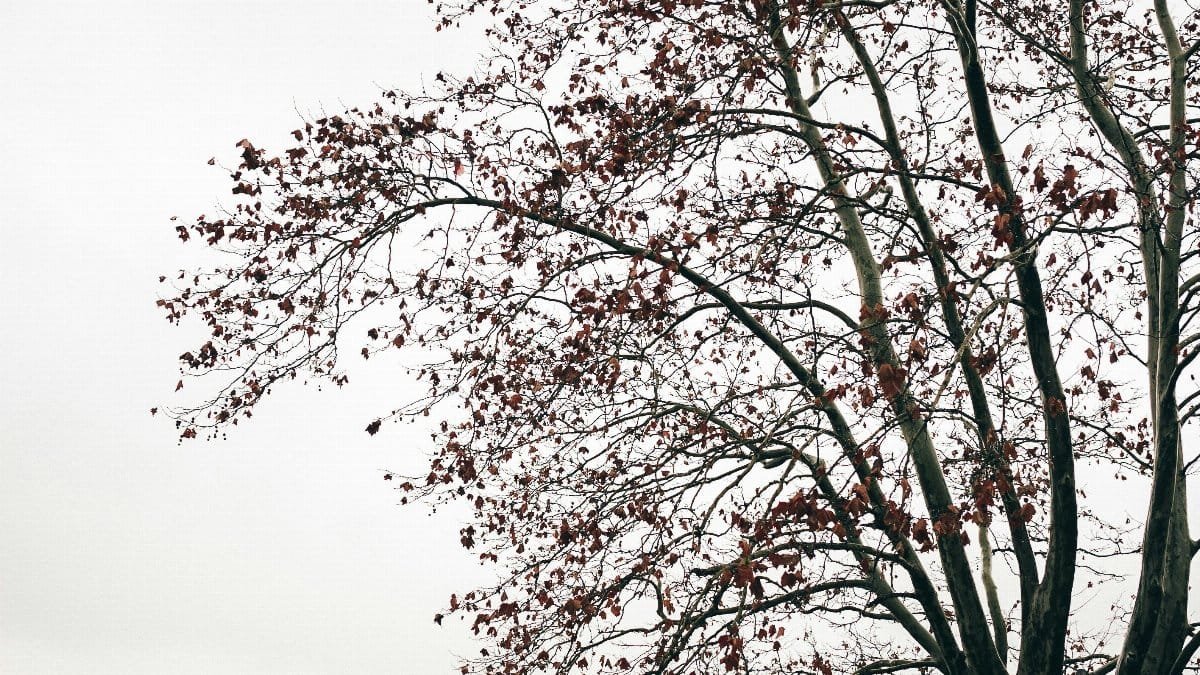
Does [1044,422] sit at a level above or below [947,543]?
above

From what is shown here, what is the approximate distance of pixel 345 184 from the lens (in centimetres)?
958

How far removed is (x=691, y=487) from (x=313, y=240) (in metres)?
4.22

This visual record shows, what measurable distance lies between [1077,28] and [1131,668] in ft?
21.3

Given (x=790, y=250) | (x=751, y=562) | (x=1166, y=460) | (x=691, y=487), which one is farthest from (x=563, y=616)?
(x=1166, y=460)

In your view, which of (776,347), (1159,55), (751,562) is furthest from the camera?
(1159,55)

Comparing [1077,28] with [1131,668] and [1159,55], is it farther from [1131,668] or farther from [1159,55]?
[1131,668]

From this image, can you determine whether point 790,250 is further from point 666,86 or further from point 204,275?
point 204,275

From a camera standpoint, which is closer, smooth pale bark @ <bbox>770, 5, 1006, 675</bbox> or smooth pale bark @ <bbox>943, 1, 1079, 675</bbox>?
smooth pale bark @ <bbox>943, 1, 1079, 675</bbox>

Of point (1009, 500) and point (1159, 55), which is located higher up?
point (1159, 55)

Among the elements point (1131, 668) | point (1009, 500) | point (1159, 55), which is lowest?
point (1131, 668)

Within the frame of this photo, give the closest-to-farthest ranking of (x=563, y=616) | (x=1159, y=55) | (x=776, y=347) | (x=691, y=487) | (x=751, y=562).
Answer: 1. (x=751, y=562)
2. (x=691, y=487)
3. (x=563, y=616)
4. (x=776, y=347)
5. (x=1159, y=55)

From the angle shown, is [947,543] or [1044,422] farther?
[947,543]

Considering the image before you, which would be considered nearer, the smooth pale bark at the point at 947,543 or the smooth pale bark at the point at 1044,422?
the smooth pale bark at the point at 1044,422

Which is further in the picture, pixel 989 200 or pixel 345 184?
pixel 345 184
